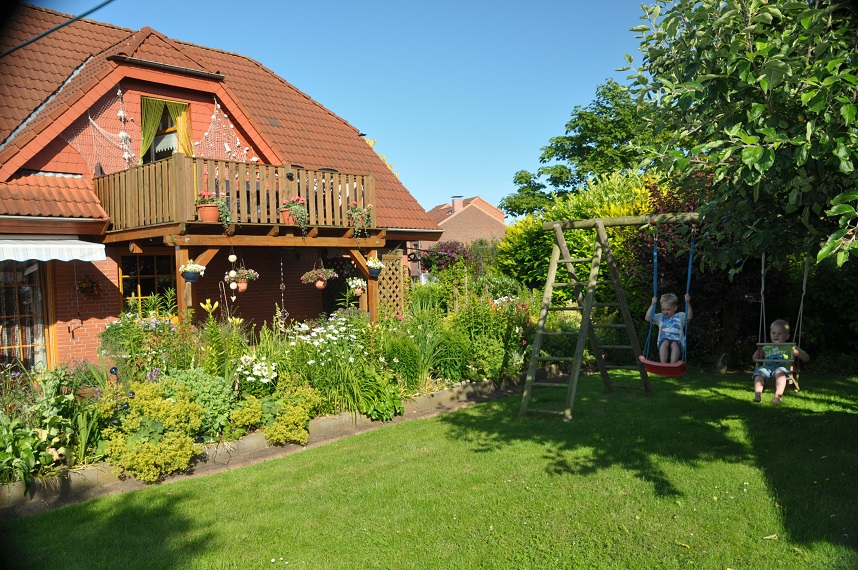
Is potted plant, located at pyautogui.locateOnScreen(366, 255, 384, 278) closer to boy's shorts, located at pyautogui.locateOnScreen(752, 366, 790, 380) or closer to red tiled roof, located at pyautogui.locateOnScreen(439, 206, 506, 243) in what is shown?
boy's shorts, located at pyautogui.locateOnScreen(752, 366, 790, 380)

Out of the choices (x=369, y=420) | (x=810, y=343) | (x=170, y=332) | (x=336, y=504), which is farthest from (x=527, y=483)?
(x=810, y=343)

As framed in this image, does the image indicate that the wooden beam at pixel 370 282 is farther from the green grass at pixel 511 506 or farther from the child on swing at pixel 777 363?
the child on swing at pixel 777 363

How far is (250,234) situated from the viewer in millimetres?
12312

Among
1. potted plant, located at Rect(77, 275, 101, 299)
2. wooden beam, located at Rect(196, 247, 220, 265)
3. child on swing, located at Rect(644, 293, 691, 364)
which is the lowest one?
child on swing, located at Rect(644, 293, 691, 364)

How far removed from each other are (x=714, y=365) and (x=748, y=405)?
12.2ft

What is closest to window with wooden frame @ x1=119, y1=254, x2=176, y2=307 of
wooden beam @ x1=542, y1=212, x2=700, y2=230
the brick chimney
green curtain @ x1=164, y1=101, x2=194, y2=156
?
green curtain @ x1=164, y1=101, x2=194, y2=156

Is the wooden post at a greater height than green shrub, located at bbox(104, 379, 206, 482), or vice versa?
the wooden post

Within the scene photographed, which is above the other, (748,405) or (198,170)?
(198,170)

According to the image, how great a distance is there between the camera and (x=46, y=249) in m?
10.5

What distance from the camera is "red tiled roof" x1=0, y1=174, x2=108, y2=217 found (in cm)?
1091

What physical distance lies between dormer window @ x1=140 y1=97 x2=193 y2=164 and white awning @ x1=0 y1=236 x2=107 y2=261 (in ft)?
9.52

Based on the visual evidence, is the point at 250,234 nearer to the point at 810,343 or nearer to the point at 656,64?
the point at 656,64

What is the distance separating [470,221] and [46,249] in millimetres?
51742

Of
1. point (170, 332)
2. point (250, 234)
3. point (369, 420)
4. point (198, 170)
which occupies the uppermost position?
point (198, 170)
